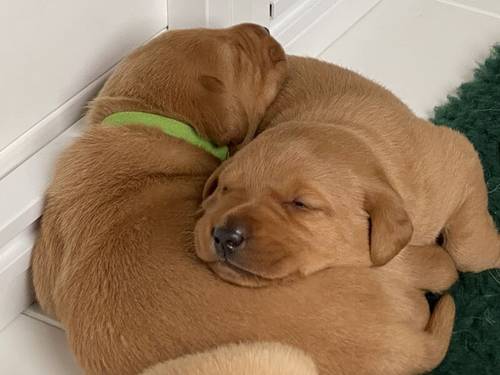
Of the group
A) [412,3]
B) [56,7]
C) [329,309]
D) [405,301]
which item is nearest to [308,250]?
[329,309]

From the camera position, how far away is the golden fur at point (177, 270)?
1641 mm

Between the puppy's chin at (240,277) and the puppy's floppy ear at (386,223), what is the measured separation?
0.71 ft

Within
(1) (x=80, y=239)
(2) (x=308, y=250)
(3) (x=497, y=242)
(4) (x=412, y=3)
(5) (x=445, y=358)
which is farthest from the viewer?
(4) (x=412, y=3)

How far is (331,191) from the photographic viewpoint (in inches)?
65.6

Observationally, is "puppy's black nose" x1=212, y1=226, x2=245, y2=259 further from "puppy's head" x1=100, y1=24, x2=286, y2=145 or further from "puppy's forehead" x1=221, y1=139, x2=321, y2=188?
"puppy's head" x1=100, y1=24, x2=286, y2=145

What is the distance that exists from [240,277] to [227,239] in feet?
0.29

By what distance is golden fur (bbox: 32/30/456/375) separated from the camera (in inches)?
64.6

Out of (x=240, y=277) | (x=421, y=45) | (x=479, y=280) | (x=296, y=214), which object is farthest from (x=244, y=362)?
(x=421, y=45)

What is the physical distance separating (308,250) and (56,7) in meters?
0.79

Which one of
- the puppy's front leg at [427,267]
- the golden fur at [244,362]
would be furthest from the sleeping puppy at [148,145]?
the puppy's front leg at [427,267]

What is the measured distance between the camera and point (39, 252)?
1964mm

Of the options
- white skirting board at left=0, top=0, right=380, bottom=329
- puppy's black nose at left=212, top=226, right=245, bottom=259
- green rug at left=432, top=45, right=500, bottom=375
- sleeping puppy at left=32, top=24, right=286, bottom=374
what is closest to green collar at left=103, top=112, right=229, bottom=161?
sleeping puppy at left=32, top=24, right=286, bottom=374

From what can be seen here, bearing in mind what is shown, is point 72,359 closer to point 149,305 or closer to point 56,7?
point 149,305

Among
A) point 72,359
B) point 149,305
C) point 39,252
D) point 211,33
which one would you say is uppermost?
point 211,33
